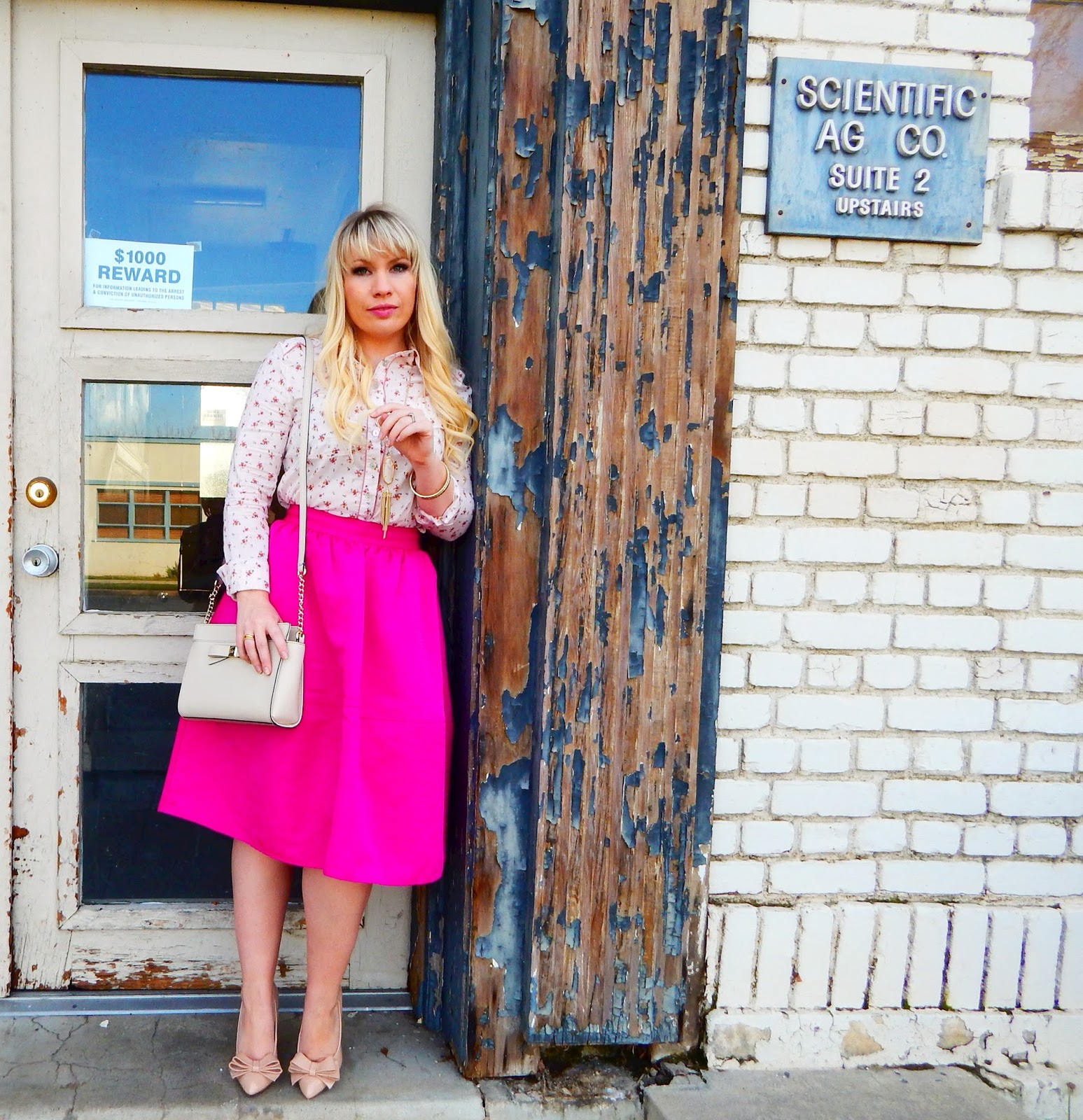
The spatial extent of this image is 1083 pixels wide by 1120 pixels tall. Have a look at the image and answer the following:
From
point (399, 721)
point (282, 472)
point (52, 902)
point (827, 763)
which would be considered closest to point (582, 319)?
point (282, 472)

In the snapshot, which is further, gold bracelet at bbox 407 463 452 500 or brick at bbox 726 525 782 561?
brick at bbox 726 525 782 561

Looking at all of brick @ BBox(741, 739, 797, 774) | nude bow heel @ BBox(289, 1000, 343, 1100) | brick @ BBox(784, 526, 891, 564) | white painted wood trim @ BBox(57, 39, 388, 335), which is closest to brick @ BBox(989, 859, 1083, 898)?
brick @ BBox(741, 739, 797, 774)

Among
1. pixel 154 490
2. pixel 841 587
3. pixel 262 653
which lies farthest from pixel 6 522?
pixel 841 587

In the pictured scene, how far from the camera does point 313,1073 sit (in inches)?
79.4

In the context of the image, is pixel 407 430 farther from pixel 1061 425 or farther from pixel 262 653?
pixel 1061 425

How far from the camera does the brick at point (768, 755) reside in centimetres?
215

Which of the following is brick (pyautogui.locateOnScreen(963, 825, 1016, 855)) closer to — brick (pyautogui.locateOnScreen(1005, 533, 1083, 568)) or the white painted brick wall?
the white painted brick wall

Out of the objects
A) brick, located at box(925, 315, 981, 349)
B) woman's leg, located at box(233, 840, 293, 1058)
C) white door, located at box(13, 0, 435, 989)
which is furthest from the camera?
white door, located at box(13, 0, 435, 989)

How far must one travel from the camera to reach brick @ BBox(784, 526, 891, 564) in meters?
2.14

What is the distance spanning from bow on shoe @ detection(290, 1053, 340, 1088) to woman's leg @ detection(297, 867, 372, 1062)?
0.01m

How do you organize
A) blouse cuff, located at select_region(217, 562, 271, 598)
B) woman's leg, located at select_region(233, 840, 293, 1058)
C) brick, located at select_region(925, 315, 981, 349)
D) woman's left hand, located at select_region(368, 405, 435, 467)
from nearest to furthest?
woman's left hand, located at select_region(368, 405, 435, 467) → blouse cuff, located at select_region(217, 562, 271, 598) → woman's leg, located at select_region(233, 840, 293, 1058) → brick, located at select_region(925, 315, 981, 349)

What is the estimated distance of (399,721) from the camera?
197 cm

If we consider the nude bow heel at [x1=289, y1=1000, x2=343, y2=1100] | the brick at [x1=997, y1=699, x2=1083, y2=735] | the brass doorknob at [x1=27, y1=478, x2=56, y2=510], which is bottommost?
the nude bow heel at [x1=289, y1=1000, x2=343, y2=1100]

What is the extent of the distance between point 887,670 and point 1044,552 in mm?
452
